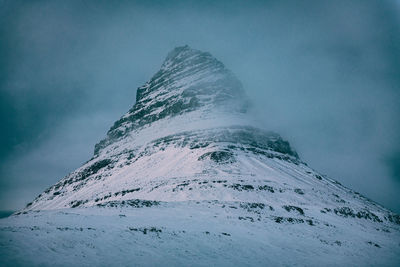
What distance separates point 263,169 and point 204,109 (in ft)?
149

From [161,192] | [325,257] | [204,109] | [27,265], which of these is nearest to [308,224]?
[325,257]

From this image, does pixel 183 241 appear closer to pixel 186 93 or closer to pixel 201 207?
pixel 201 207

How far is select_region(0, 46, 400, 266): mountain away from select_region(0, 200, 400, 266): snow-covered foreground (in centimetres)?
8

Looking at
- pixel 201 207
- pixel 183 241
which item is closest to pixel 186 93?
pixel 201 207

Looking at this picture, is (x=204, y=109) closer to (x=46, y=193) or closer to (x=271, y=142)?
(x=271, y=142)

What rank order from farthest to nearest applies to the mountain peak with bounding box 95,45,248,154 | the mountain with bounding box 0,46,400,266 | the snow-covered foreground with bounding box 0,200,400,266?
the mountain peak with bounding box 95,45,248,154 < the mountain with bounding box 0,46,400,266 < the snow-covered foreground with bounding box 0,200,400,266

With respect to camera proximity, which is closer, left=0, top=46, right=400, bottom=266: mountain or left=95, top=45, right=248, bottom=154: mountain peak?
left=0, top=46, right=400, bottom=266: mountain

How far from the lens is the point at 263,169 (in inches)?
2245

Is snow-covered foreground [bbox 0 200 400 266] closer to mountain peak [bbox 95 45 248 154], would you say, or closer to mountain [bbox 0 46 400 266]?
mountain [bbox 0 46 400 266]

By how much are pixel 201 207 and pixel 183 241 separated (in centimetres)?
1583

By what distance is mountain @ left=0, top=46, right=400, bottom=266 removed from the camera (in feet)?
48.0

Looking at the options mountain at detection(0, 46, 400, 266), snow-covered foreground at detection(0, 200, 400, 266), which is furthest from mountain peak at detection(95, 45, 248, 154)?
snow-covered foreground at detection(0, 200, 400, 266)

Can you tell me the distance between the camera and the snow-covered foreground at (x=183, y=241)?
41.0ft

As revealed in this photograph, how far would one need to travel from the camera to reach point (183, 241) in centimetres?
1703
